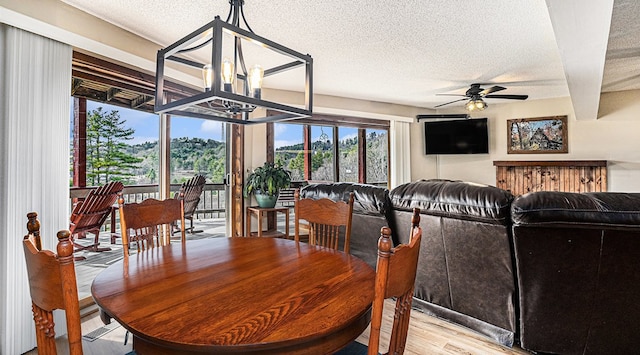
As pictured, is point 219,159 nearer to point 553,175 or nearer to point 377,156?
point 377,156

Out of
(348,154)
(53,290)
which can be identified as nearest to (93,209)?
(53,290)

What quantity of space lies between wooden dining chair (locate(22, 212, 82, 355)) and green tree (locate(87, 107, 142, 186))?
9.32ft

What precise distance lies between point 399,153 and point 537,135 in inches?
97.0

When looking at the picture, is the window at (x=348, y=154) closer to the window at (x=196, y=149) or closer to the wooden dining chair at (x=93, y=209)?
the window at (x=196, y=149)

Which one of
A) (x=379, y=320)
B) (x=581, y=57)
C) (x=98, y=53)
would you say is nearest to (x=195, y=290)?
(x=379, y=320)

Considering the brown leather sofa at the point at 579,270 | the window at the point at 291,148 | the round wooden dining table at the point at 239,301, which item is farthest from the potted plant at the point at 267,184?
the brown leather sofa at the point at 579,270

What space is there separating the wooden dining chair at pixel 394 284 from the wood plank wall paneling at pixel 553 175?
18.8ft

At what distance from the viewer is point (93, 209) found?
3.47 meters

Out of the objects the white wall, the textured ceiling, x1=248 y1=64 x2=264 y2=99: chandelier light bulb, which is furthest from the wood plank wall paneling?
x1=248 y1=64 x2=264 y2=99: chandelier light bulb

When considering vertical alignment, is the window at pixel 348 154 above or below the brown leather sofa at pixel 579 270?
above

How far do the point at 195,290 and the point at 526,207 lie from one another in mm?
1736

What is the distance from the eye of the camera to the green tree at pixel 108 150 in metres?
3.36

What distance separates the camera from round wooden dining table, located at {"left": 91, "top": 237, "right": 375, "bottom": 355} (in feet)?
2.72

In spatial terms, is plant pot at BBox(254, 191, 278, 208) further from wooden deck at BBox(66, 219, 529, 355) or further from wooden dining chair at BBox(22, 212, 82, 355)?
wooden dining chair at BBox(22, 212, 82, 355)
